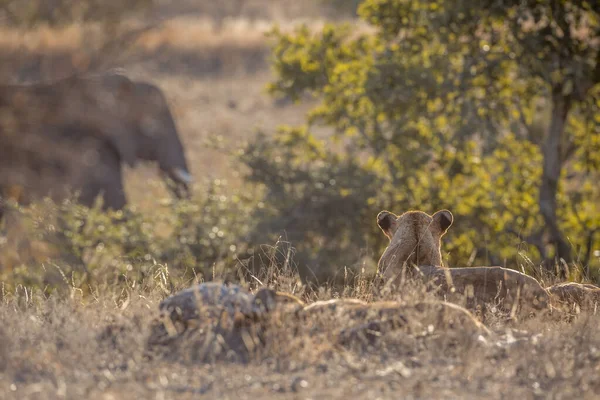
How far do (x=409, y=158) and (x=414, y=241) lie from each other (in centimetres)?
559

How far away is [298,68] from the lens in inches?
549

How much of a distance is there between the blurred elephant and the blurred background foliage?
132 inches

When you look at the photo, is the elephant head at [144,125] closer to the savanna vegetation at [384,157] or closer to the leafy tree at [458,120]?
the savanna vegetation at [384,157]

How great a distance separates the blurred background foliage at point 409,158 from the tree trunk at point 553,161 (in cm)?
2

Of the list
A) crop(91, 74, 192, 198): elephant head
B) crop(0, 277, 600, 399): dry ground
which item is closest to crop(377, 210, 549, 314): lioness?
crop(0, 277, 600, 399): dry ground

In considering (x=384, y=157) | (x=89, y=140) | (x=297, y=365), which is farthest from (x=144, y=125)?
(x=297, y=365)

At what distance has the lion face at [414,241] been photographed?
7402 millimetres

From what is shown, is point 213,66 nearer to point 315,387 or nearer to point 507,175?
point 507,175

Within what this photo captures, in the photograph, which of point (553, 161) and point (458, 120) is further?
point (553, 161)

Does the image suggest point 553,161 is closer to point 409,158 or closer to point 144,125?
point 409,158

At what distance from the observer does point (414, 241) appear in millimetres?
7504

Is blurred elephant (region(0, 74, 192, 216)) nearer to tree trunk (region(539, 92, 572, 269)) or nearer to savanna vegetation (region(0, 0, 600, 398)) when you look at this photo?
savanna vegetation (region(0, 0, 600, 398))

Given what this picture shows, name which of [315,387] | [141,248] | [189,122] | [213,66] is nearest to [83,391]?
[315,387]

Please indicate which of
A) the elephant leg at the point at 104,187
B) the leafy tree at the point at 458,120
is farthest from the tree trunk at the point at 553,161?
the elephant leg at the point at 104,187
